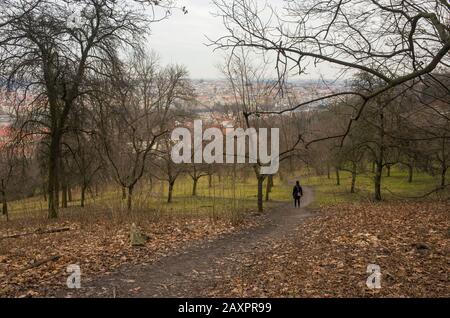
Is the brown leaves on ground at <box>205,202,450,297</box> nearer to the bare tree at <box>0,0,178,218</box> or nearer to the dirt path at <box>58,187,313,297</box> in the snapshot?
the dirt path at <box>58,187,313,297</box>

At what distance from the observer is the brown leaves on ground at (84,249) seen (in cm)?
816

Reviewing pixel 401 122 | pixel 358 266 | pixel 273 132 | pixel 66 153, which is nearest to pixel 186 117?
pixel 273 132

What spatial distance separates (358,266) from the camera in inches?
313

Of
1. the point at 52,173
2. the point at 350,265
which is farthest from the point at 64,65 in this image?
the point at 350,265

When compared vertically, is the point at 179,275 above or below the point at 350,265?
below

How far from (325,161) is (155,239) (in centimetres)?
3520

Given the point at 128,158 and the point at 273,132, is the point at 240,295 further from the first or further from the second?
the point at 273,132

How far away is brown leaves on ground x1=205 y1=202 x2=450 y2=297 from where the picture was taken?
665cm

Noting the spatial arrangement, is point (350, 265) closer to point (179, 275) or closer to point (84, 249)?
point (179, 275)

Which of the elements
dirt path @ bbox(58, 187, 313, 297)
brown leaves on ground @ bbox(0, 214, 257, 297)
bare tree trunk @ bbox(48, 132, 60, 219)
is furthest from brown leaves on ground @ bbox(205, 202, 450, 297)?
bare tree trunk @ bbox(48, 132, 60, 219)

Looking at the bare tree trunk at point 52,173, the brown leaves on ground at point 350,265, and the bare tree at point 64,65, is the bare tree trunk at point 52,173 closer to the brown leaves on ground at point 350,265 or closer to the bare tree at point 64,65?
the bare tree at point 64,65

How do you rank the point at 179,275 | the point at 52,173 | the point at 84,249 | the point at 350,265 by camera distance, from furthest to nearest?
1. the point at 52,173
2. the point at 84,249
3. the point at 179,275
4. the point at 350,265

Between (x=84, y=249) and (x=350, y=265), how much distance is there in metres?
6.94

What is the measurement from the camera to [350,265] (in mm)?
8148
